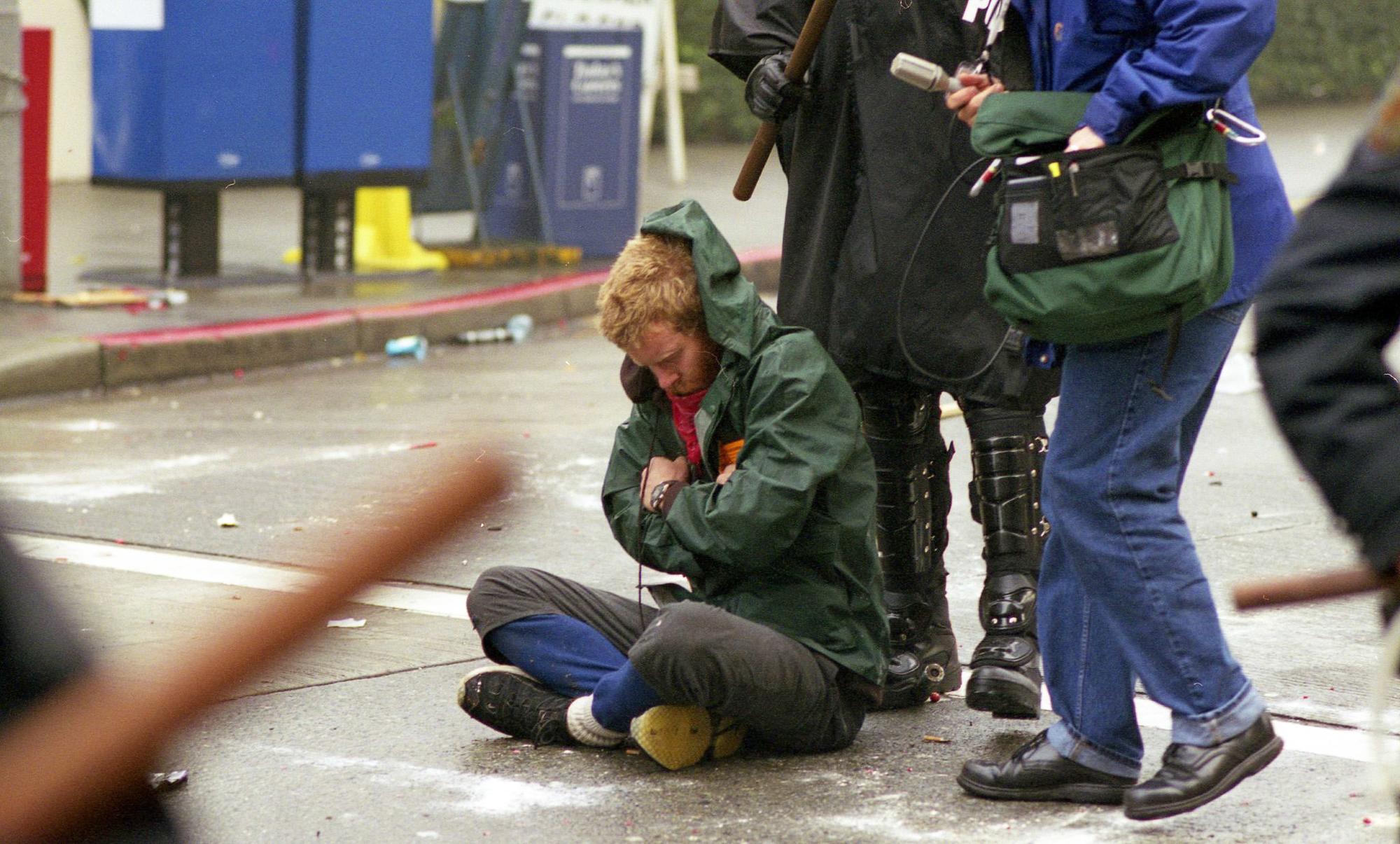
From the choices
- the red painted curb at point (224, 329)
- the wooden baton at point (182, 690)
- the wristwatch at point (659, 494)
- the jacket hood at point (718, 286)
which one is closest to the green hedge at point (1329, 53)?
the red painted curb at point (224, 329)

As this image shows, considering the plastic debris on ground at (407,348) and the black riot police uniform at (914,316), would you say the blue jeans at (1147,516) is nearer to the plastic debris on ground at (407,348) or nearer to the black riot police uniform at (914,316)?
the black riot police uniform at (914,316)

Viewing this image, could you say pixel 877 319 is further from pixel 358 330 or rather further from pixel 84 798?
pixel 358 330

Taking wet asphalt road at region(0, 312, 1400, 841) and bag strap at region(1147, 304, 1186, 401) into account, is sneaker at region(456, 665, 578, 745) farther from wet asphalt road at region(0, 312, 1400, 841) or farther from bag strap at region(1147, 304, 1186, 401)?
bag strap at region(1147, 304, 1186, 401)

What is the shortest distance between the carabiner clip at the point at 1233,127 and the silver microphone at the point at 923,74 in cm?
46

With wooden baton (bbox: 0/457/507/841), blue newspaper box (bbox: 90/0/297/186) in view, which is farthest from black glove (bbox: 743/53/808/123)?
blue newspaper box (bbox: 90/0/297/186)

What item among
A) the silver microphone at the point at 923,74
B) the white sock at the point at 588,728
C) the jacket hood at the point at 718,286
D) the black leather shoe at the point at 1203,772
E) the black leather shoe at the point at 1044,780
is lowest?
the white sock at the point at 588,728

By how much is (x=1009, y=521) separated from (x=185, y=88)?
764cm

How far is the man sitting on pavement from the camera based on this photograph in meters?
3.69

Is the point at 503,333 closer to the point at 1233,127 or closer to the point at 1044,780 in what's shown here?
the point at 1044,780

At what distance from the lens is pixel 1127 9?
323 cm

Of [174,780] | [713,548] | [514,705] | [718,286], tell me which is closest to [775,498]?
[713,548]

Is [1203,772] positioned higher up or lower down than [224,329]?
higher up

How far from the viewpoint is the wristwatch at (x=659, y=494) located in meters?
3.88

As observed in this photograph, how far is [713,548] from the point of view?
12.3 feet
